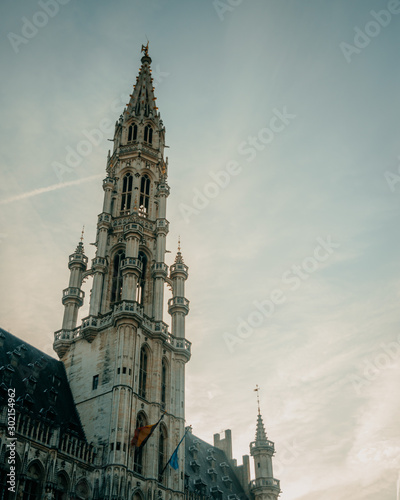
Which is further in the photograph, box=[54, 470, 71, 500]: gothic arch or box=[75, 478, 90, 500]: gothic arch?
Result: box=[75, 478, 90, 500]: gothic arch

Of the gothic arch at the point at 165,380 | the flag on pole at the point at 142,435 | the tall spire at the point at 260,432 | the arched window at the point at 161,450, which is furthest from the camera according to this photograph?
the tall spire at the point at 260,432

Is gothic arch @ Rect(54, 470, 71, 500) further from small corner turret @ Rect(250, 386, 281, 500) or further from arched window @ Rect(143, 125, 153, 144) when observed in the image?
arched window @ Rect(143, 125, 153, 144)

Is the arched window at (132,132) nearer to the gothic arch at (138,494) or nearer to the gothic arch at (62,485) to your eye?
the gothic arch at (138,494)

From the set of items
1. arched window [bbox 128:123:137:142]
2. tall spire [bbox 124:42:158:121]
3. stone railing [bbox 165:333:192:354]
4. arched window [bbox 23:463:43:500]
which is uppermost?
tall spire [bbox 124:42:158:121]

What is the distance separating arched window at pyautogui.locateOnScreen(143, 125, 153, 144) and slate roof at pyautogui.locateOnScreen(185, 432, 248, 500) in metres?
38.6

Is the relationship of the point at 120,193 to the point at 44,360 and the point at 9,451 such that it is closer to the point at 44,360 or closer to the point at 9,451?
the point at 44,360

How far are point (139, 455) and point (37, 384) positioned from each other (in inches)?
421

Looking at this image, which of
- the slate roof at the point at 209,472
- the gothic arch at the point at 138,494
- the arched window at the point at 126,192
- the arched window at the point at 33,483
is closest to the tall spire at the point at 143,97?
the arched window at the point at 126,192

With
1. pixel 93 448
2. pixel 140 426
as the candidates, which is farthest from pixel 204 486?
pixel 93 448

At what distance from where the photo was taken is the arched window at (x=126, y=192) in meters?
67.9

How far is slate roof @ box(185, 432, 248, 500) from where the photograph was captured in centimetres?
6244

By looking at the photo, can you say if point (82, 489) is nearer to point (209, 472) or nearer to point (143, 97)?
point (209, 472)

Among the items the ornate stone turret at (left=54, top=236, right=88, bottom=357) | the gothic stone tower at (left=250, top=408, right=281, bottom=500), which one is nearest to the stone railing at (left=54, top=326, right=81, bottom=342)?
the ornate stone turret at (left=54, top=236, right=88, bottom=357)

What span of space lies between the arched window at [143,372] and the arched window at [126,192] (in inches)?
778
